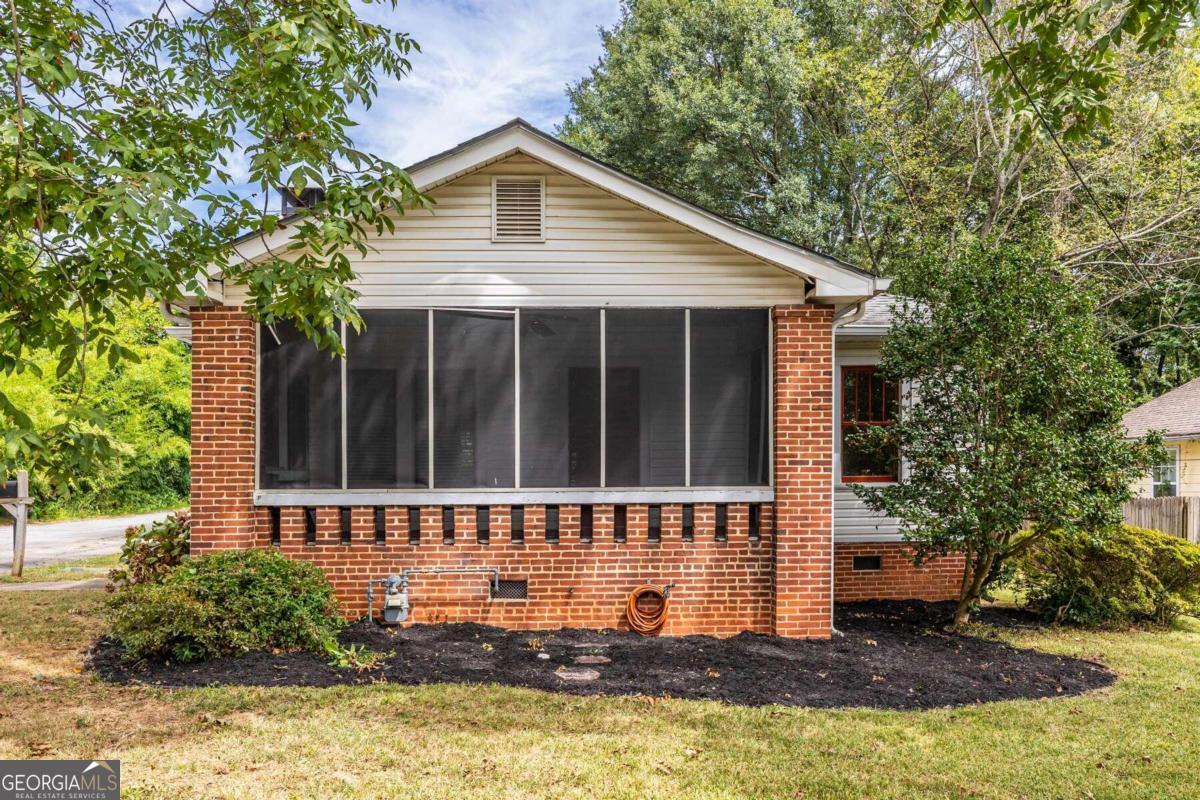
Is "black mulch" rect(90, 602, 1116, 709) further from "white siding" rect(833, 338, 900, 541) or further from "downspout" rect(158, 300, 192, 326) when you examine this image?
"downspout" rect(158, 300, 192, 326)

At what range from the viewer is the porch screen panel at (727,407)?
7410 mm

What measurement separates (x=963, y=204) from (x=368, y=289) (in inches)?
594

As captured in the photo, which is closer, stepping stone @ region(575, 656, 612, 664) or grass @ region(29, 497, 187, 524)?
stepping stone @ region(575, 656, 612, 664)

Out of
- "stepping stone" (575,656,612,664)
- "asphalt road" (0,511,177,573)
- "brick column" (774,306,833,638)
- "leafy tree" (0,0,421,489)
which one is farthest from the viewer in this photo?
"asphalt road" (0,511,177,573)

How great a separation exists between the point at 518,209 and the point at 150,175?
4070 millimetres

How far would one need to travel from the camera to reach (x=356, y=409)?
7191mm

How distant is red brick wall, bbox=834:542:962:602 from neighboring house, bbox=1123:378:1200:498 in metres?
7.72

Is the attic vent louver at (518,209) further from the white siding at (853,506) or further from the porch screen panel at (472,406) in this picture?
the white siding at (853,506)

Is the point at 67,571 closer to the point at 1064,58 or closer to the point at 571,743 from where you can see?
the point at 571,743

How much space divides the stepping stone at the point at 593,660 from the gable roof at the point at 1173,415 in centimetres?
1303

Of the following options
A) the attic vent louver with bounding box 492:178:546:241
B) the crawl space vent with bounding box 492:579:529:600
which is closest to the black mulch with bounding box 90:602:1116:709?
the crawl space vent with bounding box 492:579:529:600

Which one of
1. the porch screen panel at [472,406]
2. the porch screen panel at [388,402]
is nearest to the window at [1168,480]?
the porch screen panel at [472,406]

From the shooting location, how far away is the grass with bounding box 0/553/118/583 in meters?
11.0

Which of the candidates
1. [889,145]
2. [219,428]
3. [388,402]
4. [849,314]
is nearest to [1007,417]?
[849,314]
